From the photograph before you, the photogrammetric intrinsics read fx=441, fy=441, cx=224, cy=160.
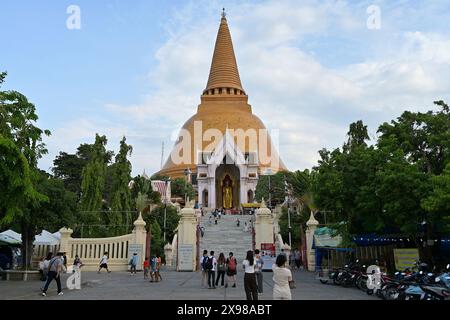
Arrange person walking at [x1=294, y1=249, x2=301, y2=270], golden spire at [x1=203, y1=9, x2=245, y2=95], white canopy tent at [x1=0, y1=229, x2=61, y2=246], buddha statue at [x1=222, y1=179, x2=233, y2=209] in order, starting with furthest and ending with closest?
golden spire at [x1=203, y1=9, x2=245, y2=95] < buddha statue at [x1=222, y1=179, x2=233, y2=209] < person walking at [x1=294, y1=249, x2=301, y2=270] < white canopy tent at [x1=0, y1=229, x2=61, y2=246]

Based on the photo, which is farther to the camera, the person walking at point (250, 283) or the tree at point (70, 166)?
the tree at point (70, 166)

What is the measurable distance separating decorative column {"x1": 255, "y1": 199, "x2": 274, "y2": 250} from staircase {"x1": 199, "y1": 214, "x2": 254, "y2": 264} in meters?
1.29

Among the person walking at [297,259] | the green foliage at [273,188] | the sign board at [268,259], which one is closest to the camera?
the sign board at [268,259]

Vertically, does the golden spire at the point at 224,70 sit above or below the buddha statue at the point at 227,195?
above

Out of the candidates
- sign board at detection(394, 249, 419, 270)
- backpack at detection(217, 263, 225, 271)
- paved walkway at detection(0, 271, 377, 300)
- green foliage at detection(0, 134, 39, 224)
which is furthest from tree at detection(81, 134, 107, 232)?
sign board at detection(394, 249, 419, 270)

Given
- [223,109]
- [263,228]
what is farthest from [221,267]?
[223,109]

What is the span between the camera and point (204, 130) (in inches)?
2367

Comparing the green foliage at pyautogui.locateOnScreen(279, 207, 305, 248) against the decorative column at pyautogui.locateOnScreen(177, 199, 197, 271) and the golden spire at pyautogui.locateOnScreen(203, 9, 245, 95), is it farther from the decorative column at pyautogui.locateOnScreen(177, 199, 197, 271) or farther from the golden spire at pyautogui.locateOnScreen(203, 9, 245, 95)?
the golden spire at pyautogui.locateOnScreen(203, 9, 245, 95)

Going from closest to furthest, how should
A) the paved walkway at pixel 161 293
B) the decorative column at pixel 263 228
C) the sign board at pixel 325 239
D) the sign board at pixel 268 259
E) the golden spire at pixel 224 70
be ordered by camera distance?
the paved walkway at pixel 161 293 < the sign board at pixel 268 259 < the sign board at pixel 325 239 < the decorative column at pixel 263 228 < the golden spire at pixel 224 70

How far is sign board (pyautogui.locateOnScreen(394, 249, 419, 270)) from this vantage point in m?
15.1

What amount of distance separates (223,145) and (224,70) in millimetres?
17933

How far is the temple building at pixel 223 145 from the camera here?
50062 millimetres

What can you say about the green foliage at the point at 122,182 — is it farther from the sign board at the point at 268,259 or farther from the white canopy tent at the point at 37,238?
the sign board at the point at 268,259

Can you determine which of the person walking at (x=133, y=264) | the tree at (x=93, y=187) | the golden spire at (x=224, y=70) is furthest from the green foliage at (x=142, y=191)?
the golden spire at (x=224, y=70)
